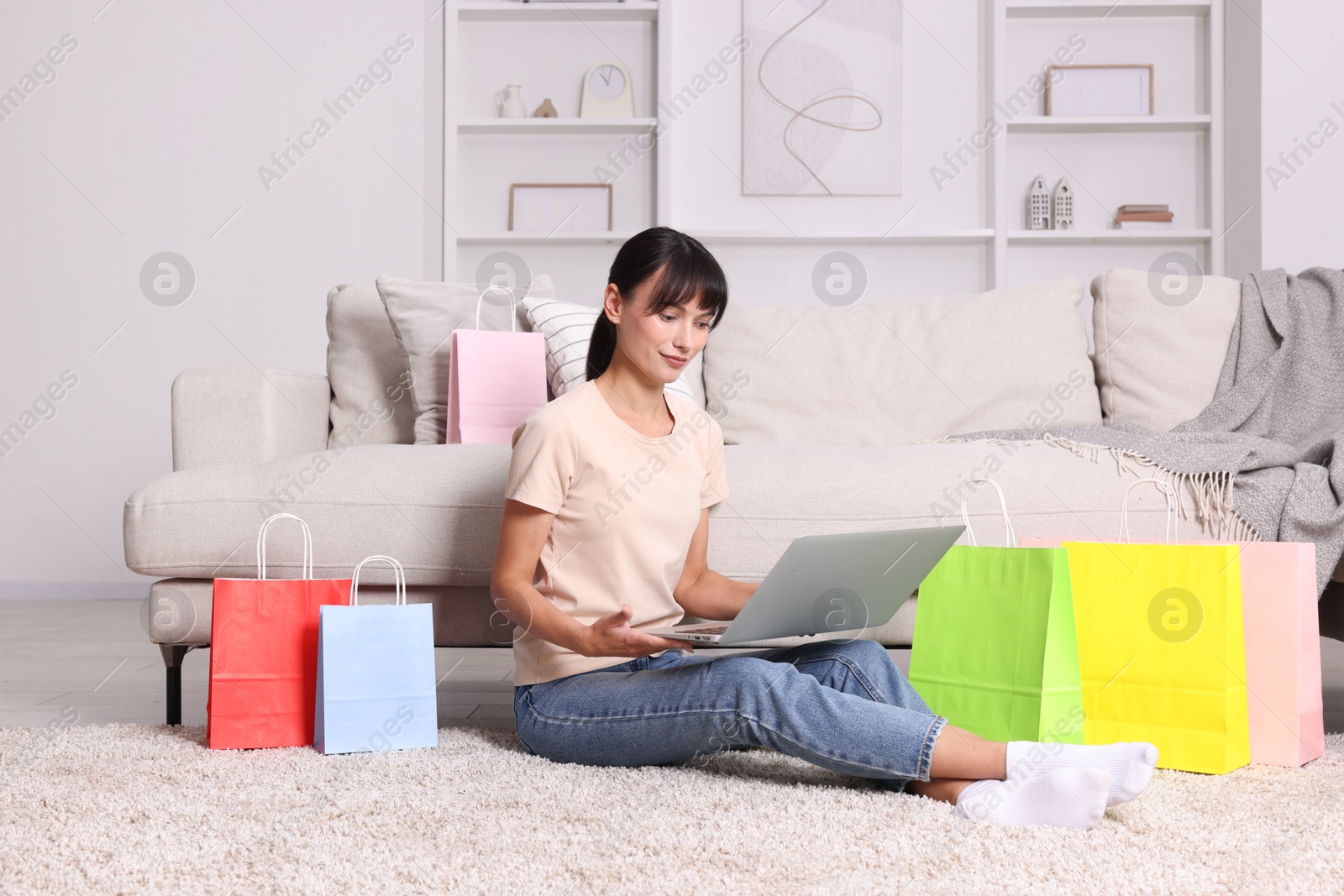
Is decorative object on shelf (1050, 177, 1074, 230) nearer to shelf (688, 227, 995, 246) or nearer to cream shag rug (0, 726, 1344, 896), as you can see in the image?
shelf (688, 227, 995, 246)

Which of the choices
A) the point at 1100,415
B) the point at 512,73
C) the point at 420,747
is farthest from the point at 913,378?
the point at 512,73

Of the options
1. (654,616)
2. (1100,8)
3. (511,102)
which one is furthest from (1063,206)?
(654,616)

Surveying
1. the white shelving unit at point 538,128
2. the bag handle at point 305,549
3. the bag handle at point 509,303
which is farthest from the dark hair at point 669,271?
the white shelving unit at point 538,128

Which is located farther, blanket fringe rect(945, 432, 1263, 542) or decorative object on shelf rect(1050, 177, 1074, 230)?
decorative object on shelf rect(1050, 177, 1074, 230)

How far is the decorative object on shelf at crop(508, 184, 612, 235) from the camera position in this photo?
3.74 metres

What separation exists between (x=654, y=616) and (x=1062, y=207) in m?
2.94

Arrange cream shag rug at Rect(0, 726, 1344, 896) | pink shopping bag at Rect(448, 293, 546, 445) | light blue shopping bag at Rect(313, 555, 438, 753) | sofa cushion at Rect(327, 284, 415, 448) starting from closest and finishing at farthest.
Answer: cream shag rug at Rect(0, 726, 1344, 896)
light blue shopping bag at Rect(313, 555, 438, 753)
pink shopping bag at Rect(448, 293, 546, 445)
sofa cushion at Rect(327, 284, 415, 448)

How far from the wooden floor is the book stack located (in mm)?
1611

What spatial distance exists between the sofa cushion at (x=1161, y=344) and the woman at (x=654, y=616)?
119 centimetres

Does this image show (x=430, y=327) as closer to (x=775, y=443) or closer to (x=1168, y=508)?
(x=775, y=443)

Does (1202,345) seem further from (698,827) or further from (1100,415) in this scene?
(698,827)

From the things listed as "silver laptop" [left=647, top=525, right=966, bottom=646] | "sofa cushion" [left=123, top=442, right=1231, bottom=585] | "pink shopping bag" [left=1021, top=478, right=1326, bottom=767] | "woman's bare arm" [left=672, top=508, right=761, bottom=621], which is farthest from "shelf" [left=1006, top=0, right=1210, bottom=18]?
"silver laptop" [left=647, top=525, right=966, bottom=646]

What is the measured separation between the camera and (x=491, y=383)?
1975mm

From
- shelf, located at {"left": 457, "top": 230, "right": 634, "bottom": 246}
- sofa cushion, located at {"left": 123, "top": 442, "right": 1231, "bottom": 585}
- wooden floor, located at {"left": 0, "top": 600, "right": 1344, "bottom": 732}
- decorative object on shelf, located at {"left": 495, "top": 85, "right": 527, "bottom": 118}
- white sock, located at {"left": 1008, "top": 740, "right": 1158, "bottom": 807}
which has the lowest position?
wooden floor, located at {"left": 0, "top": 600, "right": 1344, "bottom": 732}
